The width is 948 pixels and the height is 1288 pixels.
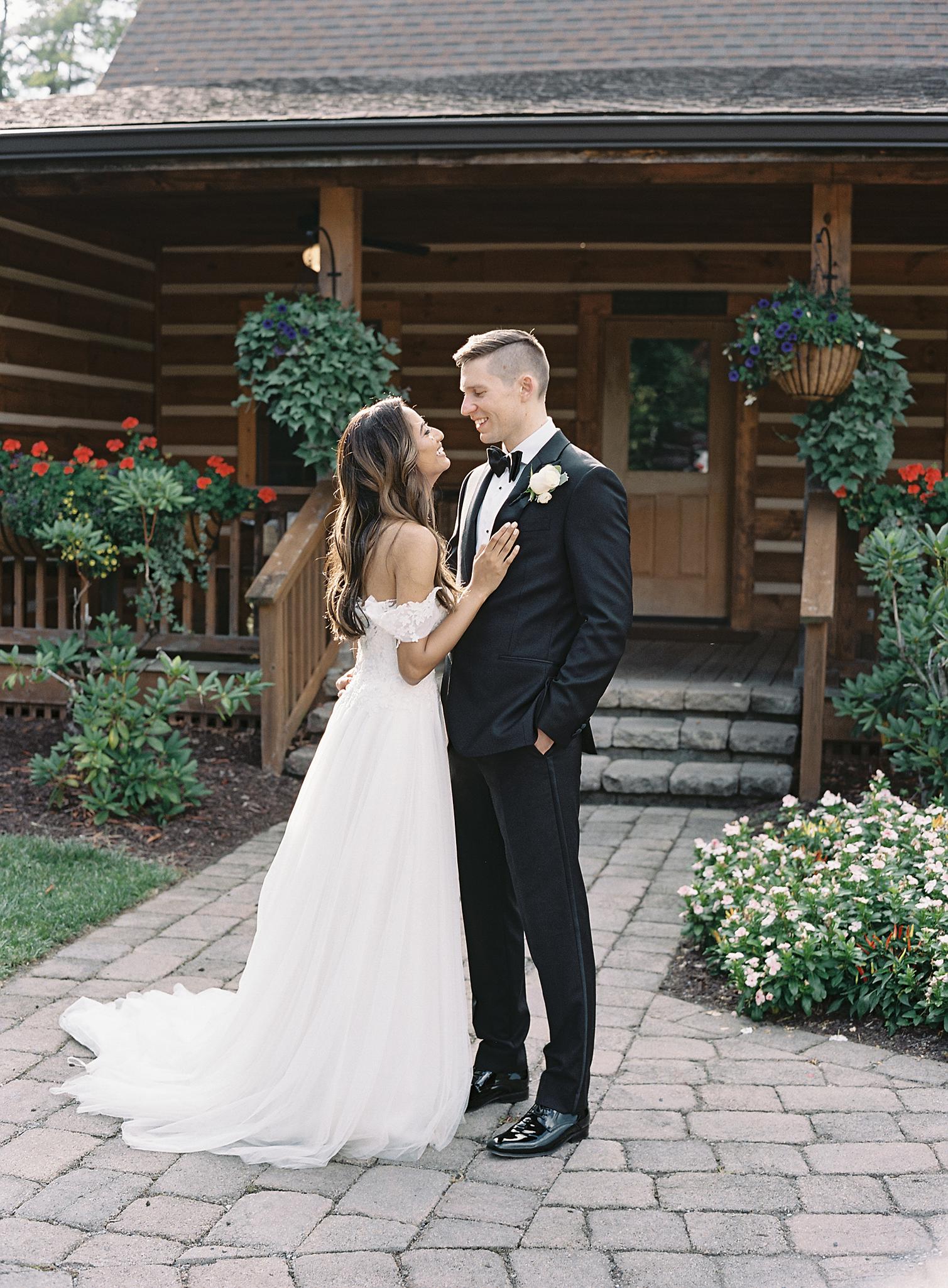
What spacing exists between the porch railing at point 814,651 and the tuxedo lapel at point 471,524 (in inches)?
136

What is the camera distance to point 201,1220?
117 inches

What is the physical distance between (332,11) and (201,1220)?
10391 millimetres

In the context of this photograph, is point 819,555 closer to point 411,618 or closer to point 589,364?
point 589,364

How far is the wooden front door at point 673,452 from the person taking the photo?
406 inches

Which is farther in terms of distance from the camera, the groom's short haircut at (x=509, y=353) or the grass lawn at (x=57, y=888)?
Answer: the grass lawn at (x=57, y=888)

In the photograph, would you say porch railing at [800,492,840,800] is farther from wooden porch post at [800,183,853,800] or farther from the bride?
the bride

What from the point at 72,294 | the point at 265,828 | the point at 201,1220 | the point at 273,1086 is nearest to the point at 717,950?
the point at 273,1086

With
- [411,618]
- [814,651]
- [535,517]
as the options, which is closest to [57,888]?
[411,618]

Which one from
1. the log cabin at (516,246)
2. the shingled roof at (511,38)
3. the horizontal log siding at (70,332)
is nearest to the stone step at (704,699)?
the log cabin at (516,246)

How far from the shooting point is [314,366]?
7.31 m

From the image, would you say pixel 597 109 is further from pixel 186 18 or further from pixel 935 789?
pixel 186 18

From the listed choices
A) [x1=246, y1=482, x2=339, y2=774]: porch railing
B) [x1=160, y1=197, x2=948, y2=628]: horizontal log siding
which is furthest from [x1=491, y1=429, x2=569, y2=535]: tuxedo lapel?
A: [x1=160, y1=197, x2=948, y2=628]: horizontal log siding

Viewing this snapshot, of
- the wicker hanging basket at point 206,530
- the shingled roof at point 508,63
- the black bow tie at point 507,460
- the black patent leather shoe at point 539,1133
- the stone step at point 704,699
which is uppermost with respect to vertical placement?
the shingled roof at point 508,63

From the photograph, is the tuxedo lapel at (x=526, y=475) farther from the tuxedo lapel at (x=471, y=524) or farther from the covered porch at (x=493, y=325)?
the covered porch at (x=493, y=325)
